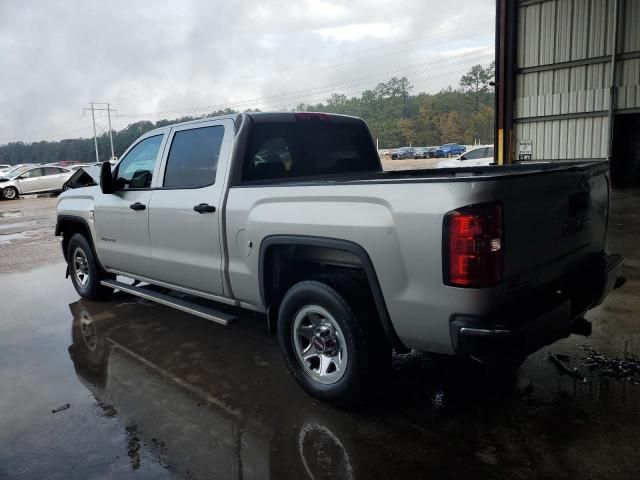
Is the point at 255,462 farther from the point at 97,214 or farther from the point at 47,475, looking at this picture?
the point at 97,214

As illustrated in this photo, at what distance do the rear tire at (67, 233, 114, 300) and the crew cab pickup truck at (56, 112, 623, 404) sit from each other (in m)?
0.93

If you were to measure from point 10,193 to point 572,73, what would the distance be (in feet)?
80.3

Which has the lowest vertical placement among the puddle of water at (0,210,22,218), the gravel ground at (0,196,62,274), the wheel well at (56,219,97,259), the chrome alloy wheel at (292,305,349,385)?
the gravel ground at (0,196,62,274)

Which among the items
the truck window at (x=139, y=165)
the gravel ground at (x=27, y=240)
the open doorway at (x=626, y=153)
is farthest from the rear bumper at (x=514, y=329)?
the open doorway at (x=626, y=153)

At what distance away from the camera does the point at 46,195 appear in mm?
27125

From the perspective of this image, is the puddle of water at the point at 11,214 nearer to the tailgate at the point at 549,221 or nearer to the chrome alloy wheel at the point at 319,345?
the chrome alloy wheel at the point at 319,345

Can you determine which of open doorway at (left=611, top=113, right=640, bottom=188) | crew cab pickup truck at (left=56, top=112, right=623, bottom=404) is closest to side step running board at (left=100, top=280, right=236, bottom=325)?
crew cab pickup truck at (left=56, top=112, right=623, bottom=404)

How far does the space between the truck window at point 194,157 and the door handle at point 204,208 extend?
0.64 feet

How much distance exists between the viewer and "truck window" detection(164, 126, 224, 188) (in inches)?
170

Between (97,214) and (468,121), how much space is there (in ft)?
311

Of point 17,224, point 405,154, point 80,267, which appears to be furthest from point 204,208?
point 405,154

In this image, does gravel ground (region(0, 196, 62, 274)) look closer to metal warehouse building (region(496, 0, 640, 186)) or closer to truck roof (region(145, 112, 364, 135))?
truck roof (region(145, 112, 364, 135))

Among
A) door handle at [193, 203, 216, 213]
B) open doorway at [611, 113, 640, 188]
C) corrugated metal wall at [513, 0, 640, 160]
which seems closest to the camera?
door handle at [193, 203, 216, 213]

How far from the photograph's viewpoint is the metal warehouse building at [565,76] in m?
12.5
